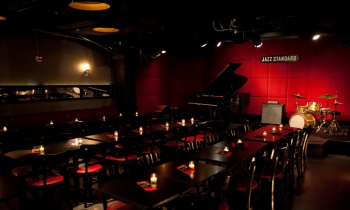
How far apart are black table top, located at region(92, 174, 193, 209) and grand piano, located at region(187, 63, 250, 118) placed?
7055mm

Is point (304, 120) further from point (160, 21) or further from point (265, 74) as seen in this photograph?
point (160, 21)

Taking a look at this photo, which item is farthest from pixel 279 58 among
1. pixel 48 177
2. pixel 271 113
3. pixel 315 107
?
pixel 48 177

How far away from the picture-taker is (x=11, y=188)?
2826 millimetres

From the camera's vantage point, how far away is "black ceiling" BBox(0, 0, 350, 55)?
16.5ft

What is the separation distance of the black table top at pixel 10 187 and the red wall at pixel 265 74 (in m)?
7.98

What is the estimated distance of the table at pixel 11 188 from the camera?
2660 millimetres

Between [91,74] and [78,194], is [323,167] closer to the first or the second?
[78,194]

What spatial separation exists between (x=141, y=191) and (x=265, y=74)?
10118 millimetres

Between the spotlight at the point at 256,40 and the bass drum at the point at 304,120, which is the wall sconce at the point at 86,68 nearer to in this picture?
the spotlight at the point at 256,40

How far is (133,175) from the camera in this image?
10.4 feet

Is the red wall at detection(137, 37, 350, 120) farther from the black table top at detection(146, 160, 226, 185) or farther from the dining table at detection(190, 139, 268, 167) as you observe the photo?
the black table top at detection(146, 160, 226, 185)

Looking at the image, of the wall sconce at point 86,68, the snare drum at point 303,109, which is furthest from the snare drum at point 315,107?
the wall sconce at point 86,68

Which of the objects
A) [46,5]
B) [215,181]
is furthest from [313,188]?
[46,5]

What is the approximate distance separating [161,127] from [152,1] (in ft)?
9.20
